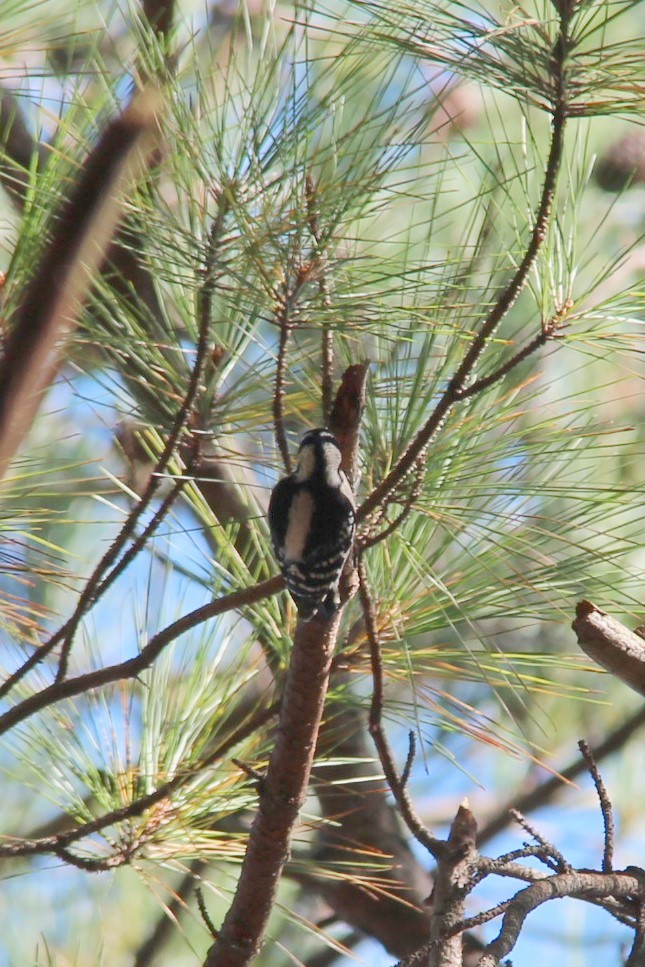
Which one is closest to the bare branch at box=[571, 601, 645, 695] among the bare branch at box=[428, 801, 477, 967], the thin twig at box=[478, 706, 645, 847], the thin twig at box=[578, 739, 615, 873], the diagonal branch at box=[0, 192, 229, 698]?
the thin twig at box=[578, 739, 615, 873]

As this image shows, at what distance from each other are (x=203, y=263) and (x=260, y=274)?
0.06 metres

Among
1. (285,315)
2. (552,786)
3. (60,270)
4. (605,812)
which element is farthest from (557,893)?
(552,786)

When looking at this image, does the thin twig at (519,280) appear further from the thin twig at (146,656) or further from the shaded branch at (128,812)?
the shaded branch at (128,812)

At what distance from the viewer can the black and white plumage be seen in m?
1.10

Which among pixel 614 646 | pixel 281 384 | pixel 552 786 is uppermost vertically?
pixel 281 384

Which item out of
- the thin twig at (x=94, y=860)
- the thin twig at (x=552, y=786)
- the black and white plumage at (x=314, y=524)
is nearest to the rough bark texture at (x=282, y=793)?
the black and white plumage at (x=314, y=524)

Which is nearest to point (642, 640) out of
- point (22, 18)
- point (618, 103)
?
point (618, 103)

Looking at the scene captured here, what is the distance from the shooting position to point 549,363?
2.26m

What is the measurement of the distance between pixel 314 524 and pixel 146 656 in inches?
10.2

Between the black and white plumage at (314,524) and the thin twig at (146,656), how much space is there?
5cm

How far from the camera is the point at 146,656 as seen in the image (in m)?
1.06

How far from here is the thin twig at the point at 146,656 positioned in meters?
1.03

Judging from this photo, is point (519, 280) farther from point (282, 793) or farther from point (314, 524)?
point (282, 793)

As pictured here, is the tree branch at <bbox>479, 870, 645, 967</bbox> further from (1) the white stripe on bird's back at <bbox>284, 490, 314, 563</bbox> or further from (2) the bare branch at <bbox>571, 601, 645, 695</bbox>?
(1) the white stripe on bird's back at <bbox>284, 490, 314, 563</bbox>
